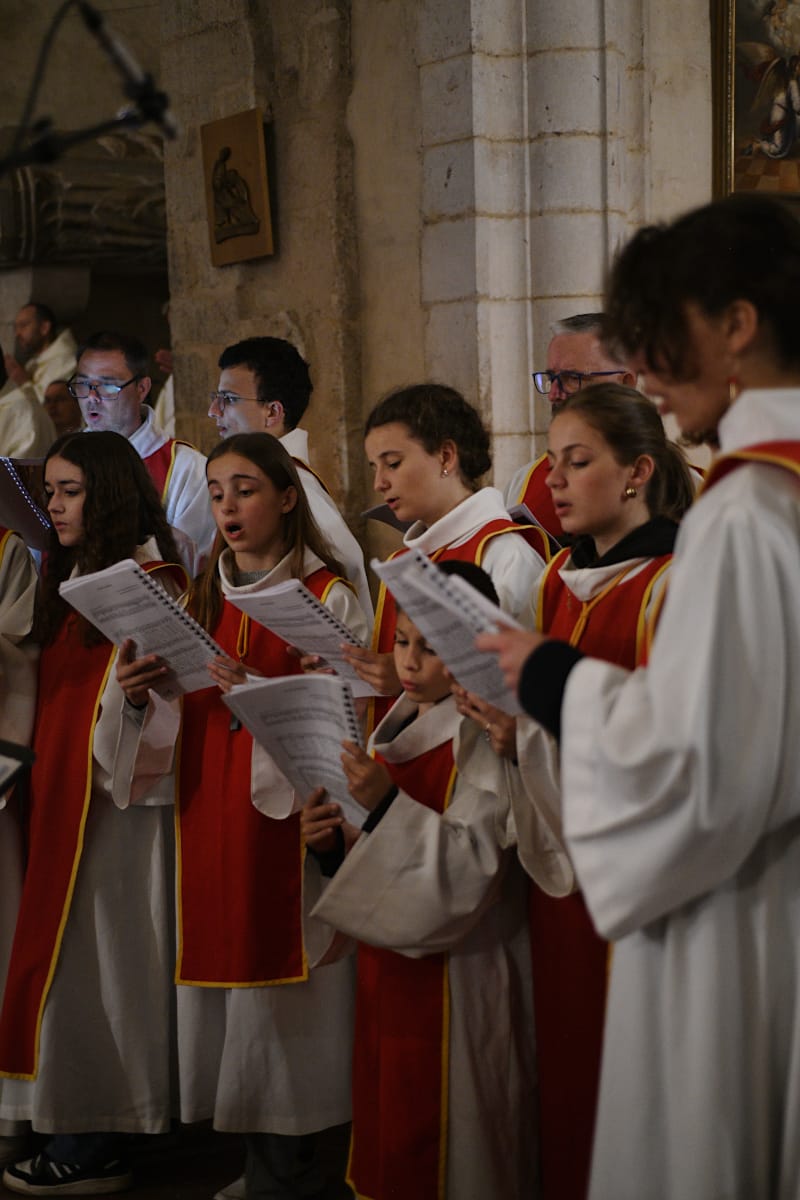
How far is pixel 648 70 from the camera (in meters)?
5.56

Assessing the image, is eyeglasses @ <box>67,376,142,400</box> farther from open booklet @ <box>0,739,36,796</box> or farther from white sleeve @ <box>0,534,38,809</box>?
open booklet @ <box>0,739,36,796</box>

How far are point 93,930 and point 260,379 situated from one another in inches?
80.8

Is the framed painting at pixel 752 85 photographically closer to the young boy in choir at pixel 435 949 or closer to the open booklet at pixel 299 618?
the open booklet at pixel 299 618

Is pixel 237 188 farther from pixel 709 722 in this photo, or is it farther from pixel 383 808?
pixel 709 722

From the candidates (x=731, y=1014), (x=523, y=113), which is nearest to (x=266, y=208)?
(x=523, y=113)

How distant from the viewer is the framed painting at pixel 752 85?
5.69m

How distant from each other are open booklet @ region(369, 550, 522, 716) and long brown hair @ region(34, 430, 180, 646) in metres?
1.49

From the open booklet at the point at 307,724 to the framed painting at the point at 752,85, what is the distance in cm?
364

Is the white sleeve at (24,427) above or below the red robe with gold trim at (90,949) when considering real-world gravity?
above

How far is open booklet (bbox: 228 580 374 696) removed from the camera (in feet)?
9.93

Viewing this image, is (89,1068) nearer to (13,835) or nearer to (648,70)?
(13,835)

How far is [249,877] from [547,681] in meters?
1.61

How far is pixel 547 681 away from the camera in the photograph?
209 centimetres

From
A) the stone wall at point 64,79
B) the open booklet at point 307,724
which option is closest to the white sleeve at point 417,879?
the open booklet at point 307,724
